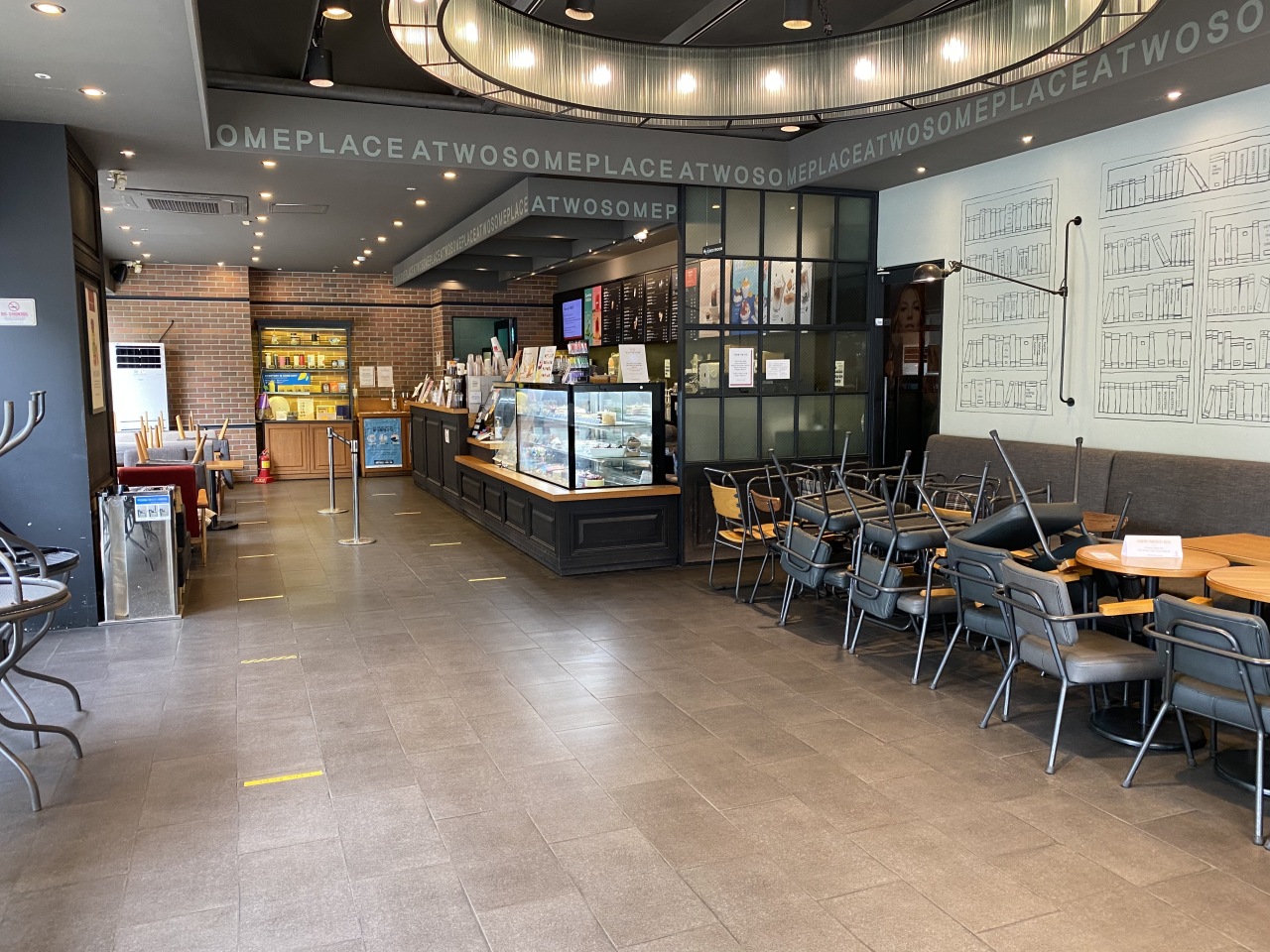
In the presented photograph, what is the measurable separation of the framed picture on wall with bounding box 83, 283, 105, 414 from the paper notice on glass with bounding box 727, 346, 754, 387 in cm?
443

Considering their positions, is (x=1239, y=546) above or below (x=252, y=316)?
below

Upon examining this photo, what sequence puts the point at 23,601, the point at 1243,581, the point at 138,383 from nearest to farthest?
1. the point at 23,601
2. the point at 1243,581
3. the point at 138,383

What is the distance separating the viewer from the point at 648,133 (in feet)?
21.9

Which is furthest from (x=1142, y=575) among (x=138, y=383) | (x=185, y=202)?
(x=138, y=383)

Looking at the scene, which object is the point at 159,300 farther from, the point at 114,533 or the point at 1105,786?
the point at 1105,786

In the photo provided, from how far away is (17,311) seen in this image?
5289 mm

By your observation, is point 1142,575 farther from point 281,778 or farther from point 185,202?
point 185,202

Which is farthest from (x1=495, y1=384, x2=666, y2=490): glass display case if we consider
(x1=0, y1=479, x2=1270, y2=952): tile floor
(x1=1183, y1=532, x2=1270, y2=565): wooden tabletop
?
(x1=1183, y1=532, x2=1270, y2=565): wooden tabletop

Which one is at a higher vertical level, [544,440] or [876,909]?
[544,440]

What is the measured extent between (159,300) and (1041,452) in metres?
11.1

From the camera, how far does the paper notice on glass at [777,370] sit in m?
7.31

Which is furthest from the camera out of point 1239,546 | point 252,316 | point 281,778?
point 252,316

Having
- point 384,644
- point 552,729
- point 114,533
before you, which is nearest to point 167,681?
point 384,644

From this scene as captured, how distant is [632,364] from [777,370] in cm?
122
